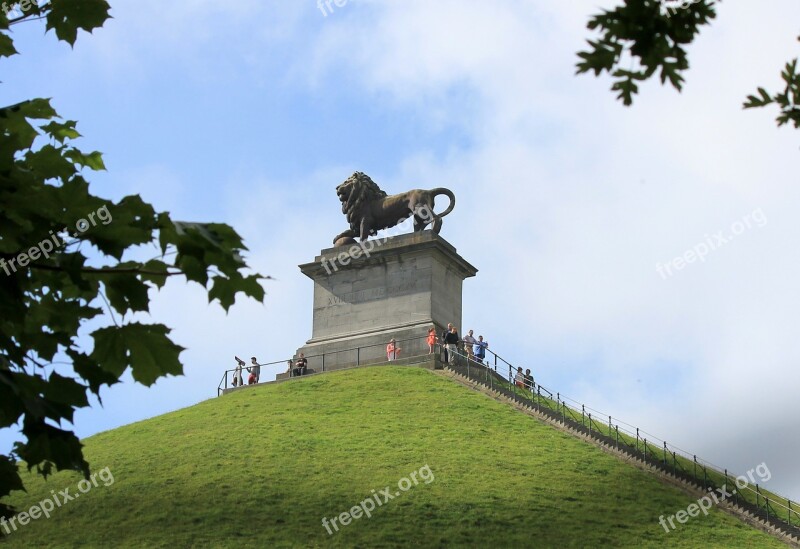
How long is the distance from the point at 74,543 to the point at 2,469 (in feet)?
72.9

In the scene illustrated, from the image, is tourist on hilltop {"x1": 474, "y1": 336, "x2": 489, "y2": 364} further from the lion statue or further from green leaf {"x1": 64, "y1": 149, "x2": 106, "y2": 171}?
green leaf {"x1": 64, "y1": 149, "x2": 106, "y2": 171}

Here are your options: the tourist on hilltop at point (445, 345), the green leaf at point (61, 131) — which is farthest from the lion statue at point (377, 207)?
the green leaf at point (61, 131)

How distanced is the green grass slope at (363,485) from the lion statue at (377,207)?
990 cm

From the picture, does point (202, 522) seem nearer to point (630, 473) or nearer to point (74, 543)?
point (74, 543)

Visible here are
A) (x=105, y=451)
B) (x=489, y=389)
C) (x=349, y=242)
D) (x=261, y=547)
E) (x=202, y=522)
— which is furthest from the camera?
(x=349, y=242)

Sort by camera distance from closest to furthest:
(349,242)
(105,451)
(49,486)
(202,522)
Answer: (202,522) → (49,486) → (105,451) → (349,242)

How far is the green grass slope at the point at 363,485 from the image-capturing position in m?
28.4

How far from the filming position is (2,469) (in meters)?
6.70

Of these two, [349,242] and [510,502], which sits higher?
[349,242]

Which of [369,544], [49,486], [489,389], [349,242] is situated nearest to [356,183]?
[349,242]

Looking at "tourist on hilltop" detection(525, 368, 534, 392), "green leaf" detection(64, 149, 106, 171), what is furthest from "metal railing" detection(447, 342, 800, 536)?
"green leaf" detection(64, 149, 106, 171)

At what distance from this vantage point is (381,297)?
1900 inches

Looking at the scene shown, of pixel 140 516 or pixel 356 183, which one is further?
pixel 356 183

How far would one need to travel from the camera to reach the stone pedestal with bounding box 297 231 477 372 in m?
47.3
